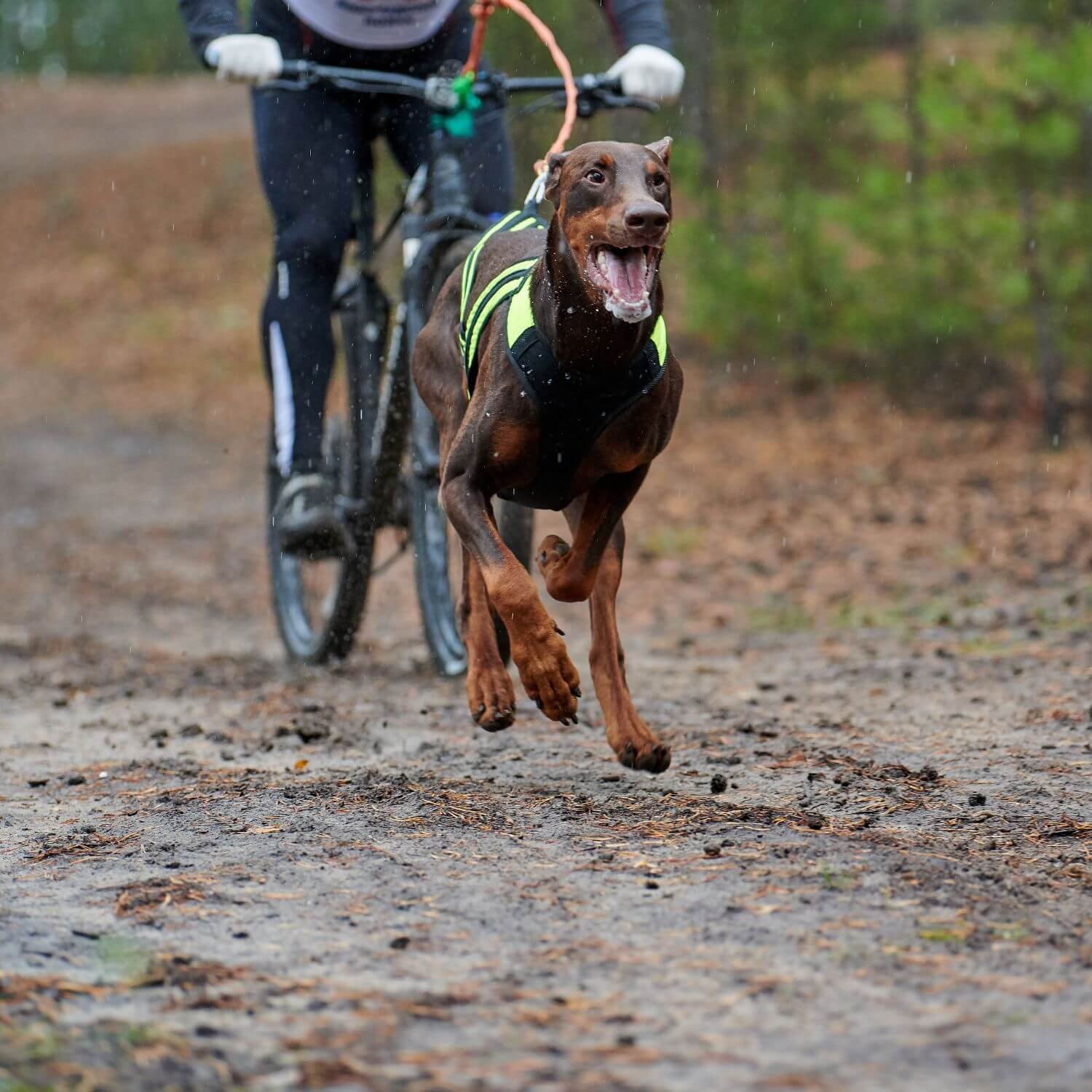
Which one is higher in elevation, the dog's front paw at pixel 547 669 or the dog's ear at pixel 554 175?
the dog's ear at pixel 554 175

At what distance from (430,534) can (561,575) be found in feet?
5.21

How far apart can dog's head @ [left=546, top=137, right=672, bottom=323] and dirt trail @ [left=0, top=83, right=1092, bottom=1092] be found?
3.93 feet

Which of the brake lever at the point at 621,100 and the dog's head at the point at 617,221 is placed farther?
the brake lever at the point at 621,100

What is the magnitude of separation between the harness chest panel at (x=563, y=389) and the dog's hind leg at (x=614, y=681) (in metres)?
0.25

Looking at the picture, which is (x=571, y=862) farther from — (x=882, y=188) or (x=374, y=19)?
(x=882, y=188)

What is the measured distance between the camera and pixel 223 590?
382 inches

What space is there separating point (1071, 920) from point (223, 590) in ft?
24.8

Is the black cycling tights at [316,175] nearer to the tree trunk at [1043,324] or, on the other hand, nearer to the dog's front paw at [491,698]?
the dog's front paw at [491,698]

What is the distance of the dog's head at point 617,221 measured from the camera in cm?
337

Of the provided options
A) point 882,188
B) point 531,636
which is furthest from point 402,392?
point 882,188

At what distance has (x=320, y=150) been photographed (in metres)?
5.25

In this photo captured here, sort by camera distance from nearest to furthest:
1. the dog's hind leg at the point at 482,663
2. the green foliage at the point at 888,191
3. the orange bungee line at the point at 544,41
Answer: the dog's hind leg at the point at 482,663 < the orange bungee line at the point at 544,41 < the green foliage at the point at 888,191

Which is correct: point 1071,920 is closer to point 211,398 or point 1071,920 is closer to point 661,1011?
point 661,1011

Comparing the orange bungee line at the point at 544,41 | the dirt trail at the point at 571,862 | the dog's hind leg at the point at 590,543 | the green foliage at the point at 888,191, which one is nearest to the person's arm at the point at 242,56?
the orange bungee line at the point at 544,41
